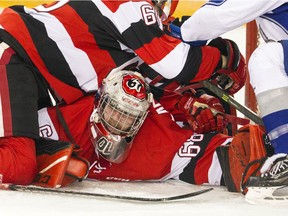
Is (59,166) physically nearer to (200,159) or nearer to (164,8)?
(200,159)

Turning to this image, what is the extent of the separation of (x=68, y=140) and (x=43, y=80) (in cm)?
21

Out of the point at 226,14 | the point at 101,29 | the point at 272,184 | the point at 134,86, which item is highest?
the point at 226,14

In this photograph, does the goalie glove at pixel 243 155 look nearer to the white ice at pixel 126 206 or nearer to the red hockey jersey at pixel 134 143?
the white ice at pixel 126 206

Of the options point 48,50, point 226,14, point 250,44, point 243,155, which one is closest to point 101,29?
point 48,50

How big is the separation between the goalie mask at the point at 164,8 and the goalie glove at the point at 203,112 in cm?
32

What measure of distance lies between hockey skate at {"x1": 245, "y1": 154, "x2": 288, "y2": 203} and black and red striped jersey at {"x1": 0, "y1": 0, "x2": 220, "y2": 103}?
1.58 feet

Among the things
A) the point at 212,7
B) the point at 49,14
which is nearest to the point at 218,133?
the point at 212,7

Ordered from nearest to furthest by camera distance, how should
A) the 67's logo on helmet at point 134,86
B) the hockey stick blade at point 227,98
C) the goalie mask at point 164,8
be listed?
the 67's logo on helmet at point 134,86, the hockey stick blade at point 227,98, the goalie mask at point 164,8

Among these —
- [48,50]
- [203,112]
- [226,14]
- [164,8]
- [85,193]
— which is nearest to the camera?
[85,193]

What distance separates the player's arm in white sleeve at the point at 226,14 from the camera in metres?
1.77

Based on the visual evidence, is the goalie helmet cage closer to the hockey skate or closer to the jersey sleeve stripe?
the jersey sleeve stripe

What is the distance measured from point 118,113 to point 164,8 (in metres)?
0.74

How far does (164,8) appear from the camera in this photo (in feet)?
8.23

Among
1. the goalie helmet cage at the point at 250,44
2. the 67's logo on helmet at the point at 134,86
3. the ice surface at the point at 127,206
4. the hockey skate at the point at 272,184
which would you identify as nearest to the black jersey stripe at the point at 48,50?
the 67's logo on helmet at the point at 134,86
